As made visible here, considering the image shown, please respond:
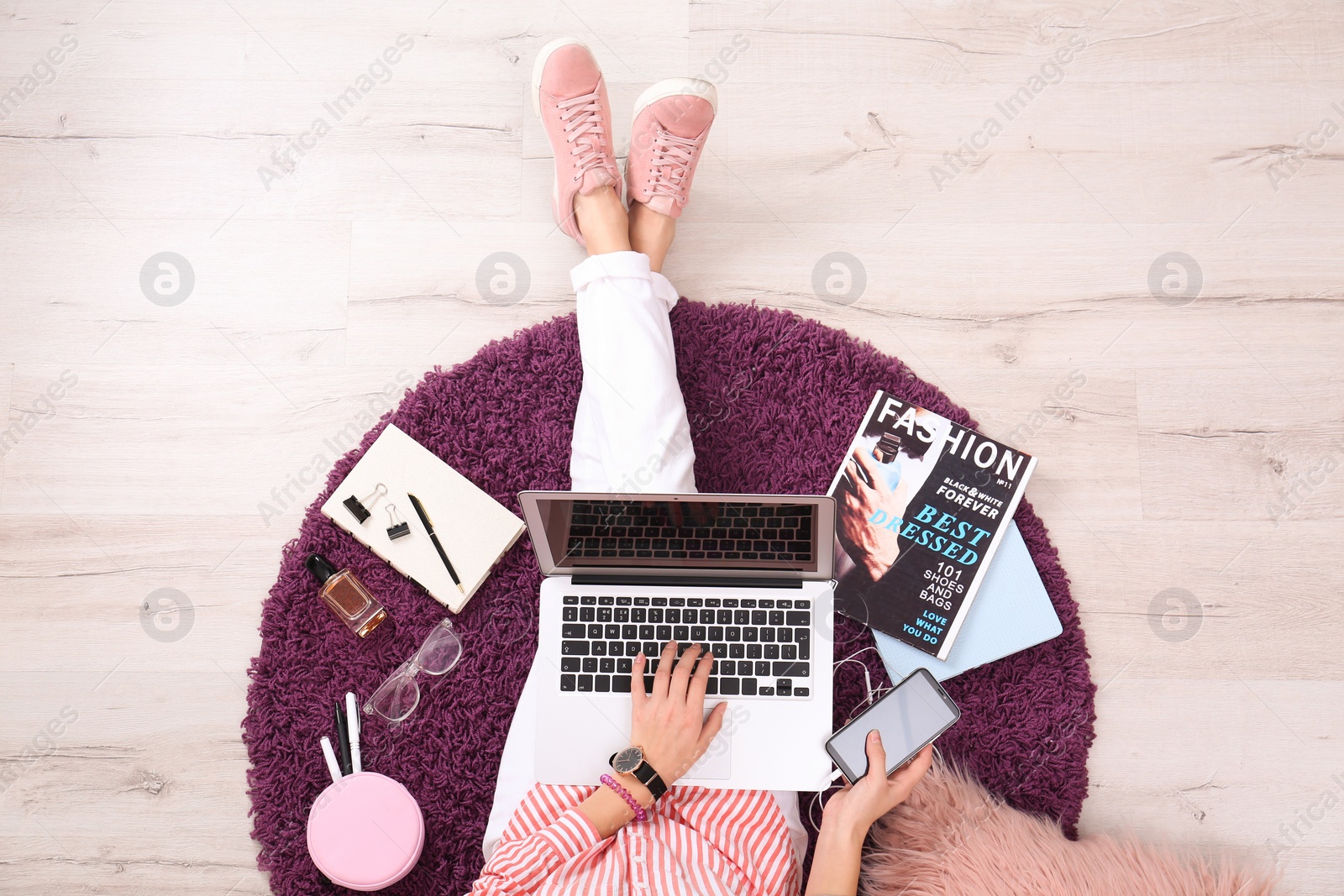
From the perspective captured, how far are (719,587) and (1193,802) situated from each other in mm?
822

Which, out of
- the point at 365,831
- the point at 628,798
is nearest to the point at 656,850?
the point at 628,798

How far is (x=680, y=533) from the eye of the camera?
0.97 m

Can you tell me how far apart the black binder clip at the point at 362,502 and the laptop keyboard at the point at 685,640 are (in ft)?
1.30

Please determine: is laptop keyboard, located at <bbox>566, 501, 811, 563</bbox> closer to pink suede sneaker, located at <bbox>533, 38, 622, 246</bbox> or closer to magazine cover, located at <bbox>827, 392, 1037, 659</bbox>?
magazine cover, located at <bbox>827, 392, 1037, 659</bbox>

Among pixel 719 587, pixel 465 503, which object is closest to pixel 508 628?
pixel 465 503

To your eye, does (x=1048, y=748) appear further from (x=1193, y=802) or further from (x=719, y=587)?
(x=719, y=587)

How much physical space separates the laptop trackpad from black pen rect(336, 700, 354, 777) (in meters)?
0.54

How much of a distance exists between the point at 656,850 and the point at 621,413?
55 centimetres

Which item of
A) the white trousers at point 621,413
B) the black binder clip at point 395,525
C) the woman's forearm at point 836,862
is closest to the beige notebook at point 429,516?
the black binder clip at point 395,525

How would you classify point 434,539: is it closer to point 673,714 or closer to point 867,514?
point 673,714

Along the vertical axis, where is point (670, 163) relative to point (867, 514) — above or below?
above

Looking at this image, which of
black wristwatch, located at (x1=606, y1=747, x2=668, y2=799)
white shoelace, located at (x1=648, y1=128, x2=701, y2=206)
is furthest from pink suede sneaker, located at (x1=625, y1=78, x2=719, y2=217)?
black wristwatch, located at (x1=606, y1=747, x2=668, y2=799)

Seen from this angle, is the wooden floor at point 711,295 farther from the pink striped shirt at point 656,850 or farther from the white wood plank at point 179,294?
the pink striped shirt at point 656,850

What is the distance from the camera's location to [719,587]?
3.39ft
